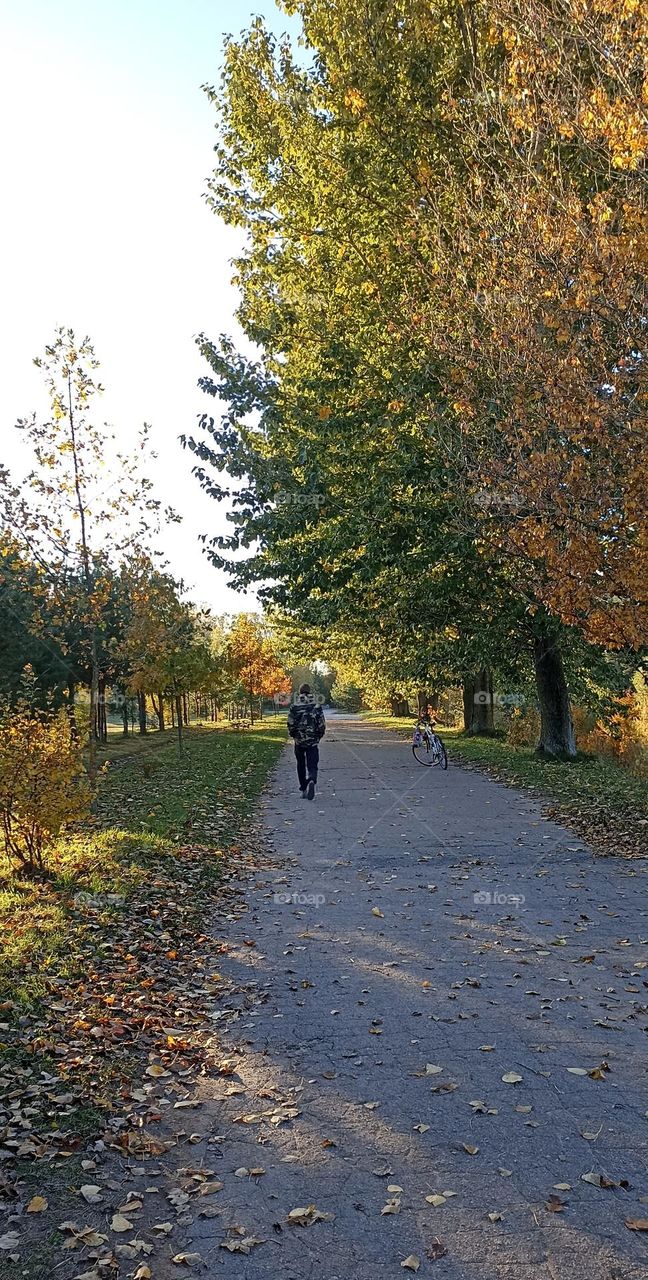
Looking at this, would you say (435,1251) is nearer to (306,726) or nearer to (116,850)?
(116,850)

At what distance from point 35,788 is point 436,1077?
5748 mm

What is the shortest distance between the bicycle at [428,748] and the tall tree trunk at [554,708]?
2.40 meters

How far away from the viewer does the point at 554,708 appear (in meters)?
22.2

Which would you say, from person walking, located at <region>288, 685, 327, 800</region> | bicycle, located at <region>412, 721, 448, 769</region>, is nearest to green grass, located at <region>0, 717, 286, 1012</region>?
person walking, located at <region>288, 685, 327, 800</region>

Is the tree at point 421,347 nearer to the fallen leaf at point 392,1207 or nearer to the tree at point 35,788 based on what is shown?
the tree at point 35,788

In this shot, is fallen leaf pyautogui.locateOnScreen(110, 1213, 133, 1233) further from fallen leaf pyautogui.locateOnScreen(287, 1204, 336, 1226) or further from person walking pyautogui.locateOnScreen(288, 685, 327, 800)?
person walking pyautogui.locateOnScreen(288, 685, 327, 800)

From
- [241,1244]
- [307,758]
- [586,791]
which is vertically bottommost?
[241,1244]

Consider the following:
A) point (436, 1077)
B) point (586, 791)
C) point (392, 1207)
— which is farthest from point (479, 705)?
point (392, 1207)

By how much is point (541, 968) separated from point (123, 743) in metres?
33.6

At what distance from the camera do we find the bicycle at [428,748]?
22.5 metres

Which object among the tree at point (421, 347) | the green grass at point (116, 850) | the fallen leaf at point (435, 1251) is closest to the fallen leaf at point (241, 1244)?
the fallen leaf at point (435, 1251)

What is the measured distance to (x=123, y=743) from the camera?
128 ft

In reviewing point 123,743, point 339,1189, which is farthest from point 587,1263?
point 123,743

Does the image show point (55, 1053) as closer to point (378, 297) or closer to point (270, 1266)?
point (270, 1266)
